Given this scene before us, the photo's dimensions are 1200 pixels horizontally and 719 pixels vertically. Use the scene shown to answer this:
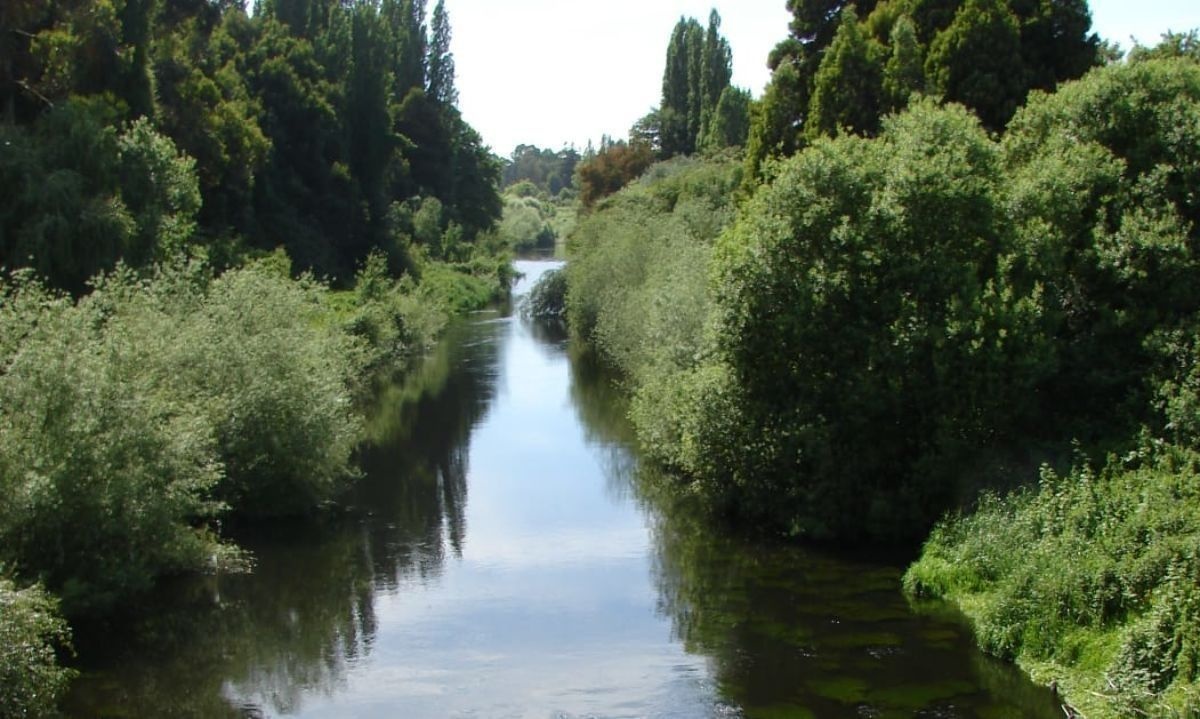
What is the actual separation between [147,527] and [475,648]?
597 centimetres

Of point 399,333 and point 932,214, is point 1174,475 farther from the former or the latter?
point 399,333

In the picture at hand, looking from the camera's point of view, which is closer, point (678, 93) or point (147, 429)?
point (147, 429)

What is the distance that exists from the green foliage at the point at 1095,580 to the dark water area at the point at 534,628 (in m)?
0.65

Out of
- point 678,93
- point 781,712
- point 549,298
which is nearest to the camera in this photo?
point 781,712

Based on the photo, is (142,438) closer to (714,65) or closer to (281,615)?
(281,615)

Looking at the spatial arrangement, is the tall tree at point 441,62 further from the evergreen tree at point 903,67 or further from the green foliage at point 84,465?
the green foliage at point 84,465

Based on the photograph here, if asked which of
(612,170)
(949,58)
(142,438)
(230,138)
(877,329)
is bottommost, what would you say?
(142,438)

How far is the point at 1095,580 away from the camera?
17.1m

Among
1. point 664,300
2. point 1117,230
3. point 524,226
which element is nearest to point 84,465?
point 664,300

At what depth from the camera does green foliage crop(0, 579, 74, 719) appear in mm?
14875

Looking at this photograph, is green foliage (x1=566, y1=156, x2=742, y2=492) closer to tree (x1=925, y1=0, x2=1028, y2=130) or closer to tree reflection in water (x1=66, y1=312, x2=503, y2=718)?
tree reflection in water (x1=66, y1=312, x2=503, y2=718)

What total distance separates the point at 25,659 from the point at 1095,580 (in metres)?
14.6

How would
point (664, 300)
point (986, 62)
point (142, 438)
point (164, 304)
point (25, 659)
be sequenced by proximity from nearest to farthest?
point (25, 659)
point (142, 438)
point (164, 304)
point (986, 62)
point (664, 300)

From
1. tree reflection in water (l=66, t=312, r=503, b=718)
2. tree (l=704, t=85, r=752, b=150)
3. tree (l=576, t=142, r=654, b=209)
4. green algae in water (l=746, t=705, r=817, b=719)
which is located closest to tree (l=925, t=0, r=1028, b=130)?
tree reflection in water (l=66, t=312, r=503, b=718)
